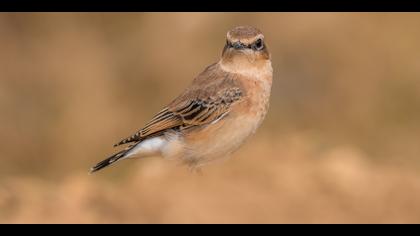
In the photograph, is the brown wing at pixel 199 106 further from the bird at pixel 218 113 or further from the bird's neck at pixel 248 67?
the bird's neck at pixel 248 67

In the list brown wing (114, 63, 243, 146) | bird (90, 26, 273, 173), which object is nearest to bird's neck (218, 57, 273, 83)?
bird (90, 26, 273, 173)

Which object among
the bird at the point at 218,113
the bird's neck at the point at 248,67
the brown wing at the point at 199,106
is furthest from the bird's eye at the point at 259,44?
the brown wing at the point at 199,106

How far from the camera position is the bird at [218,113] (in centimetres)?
1059

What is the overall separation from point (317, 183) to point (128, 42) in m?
10.1

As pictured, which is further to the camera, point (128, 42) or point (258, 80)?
point (128, 42)

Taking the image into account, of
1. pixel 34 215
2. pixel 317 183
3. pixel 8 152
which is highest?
pixel 8 152

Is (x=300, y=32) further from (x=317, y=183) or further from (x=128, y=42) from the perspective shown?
(x=317, y=183)

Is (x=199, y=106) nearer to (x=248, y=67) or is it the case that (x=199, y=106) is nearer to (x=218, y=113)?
(x=218, y=113)

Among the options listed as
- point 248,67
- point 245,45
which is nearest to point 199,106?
point 248,67

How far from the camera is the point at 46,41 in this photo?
21.4 m

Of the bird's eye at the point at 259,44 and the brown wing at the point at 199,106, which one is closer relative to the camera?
the bird's eye at the point at 259,44

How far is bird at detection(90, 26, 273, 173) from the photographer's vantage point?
1059cm

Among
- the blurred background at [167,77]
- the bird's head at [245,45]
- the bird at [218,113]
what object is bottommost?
the bird at [218,113]


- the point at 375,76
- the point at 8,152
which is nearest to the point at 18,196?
the point at 8,152
